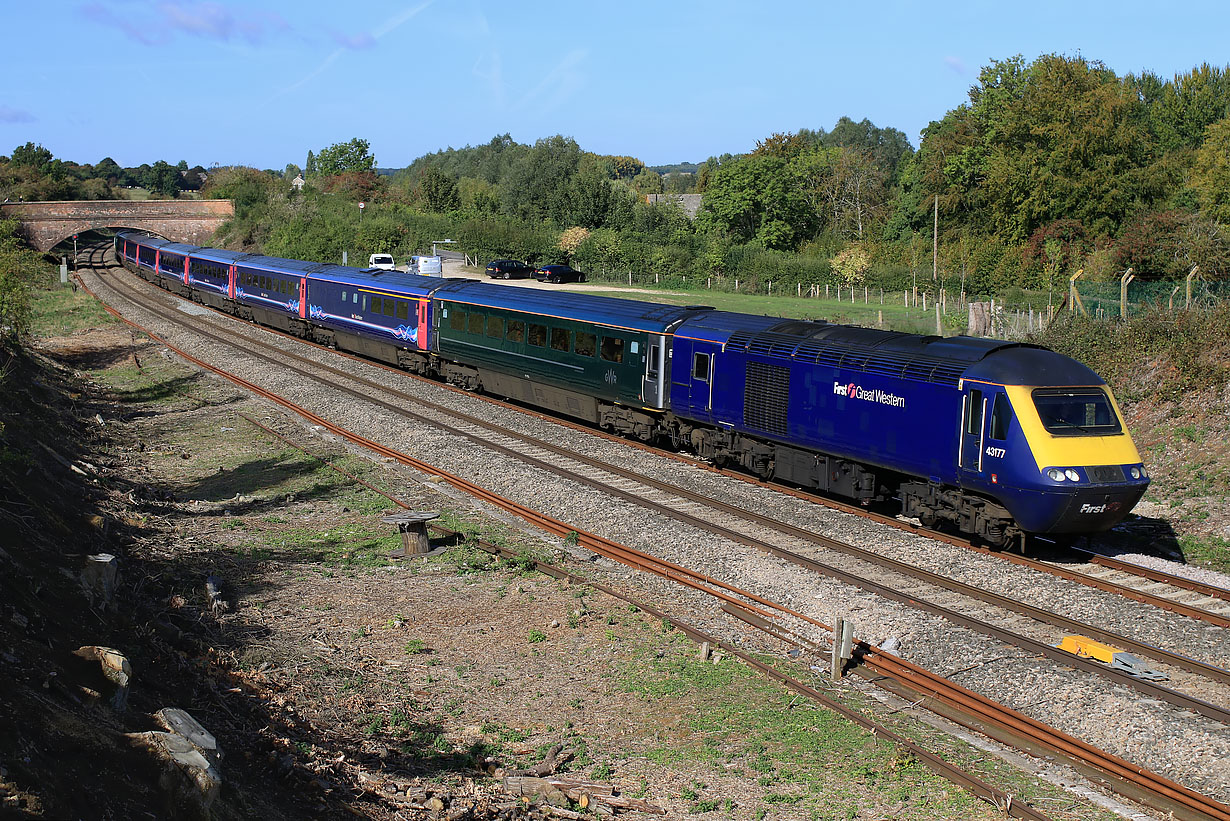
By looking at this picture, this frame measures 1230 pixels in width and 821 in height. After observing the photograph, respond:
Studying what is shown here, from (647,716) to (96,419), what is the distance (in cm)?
2111

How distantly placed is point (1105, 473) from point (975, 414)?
2.08 meters

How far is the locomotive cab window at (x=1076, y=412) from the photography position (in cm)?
1527

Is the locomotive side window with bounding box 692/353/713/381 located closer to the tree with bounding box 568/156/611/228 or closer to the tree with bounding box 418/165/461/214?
the tree with bounding box 568/156/611/228

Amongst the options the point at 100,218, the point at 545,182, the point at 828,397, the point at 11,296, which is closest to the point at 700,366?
the point at 828,397

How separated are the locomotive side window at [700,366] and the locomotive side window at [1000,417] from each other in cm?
718

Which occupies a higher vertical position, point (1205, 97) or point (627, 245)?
point (1205, 97)

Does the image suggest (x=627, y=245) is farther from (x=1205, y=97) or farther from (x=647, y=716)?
(x=647, y=716)

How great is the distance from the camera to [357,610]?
13.9m

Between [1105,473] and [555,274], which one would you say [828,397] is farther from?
[555,274]

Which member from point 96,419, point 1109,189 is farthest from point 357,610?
point 1109,189

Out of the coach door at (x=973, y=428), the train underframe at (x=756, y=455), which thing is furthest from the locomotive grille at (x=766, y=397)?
the coach door at (x=973, y=428)

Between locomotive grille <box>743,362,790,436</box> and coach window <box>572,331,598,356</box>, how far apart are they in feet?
17.7

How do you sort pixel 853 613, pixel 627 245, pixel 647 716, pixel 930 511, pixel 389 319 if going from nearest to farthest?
pixel 647 716 → pixel 853 613 → pixel 930 511 → pixel 389 319 → pixel 627 245

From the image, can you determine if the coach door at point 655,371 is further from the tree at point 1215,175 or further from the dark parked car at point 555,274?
the dark parked car at point 555,274
